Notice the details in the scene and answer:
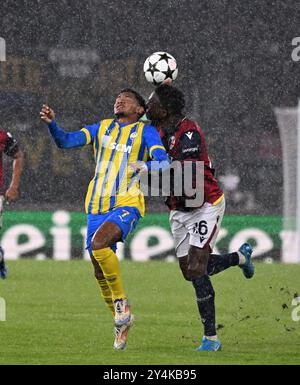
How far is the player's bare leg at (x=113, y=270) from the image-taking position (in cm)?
860

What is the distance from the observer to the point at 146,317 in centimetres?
1117

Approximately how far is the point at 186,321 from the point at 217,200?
2.12 metres

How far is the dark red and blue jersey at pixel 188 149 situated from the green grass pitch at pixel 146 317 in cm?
111

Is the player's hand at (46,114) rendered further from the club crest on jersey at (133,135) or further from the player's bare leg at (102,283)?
the player's bare leg at (102,283)

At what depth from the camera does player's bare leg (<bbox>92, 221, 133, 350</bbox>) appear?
8602mm

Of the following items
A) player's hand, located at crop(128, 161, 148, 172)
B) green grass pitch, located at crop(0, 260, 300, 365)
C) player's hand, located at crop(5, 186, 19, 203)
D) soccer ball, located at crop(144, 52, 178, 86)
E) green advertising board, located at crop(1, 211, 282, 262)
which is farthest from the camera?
green advertising board, located at crop(1, 211, 282, 262)

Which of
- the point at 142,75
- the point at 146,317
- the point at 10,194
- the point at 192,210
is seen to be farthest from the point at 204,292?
the point at 142,75

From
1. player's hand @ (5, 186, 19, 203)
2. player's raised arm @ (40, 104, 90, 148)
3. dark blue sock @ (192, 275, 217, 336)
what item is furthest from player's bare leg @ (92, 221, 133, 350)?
player's hand @ (5, 186, 19, 203)

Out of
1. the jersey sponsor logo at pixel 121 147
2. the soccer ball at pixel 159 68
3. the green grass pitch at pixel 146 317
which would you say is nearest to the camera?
the green grass pitch at pixel 146 317

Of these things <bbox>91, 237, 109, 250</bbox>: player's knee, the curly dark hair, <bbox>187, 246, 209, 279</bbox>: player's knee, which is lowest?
<bbox>187, 246, 209, 279</bbox>: player's knee

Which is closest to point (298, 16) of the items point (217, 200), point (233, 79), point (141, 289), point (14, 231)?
point (233, 79)

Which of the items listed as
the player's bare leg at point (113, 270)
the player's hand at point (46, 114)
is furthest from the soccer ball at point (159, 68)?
the player's bare leg at point (113, 270)

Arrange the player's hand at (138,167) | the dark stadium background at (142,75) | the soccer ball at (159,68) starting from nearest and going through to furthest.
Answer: the player's hand at (138,167), the soccer ball at (159,68), the dark stadium background at (142,75)

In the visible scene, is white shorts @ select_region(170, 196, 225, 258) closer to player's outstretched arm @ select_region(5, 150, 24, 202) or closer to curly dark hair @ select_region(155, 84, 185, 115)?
curly dark hair @ select_region(155, 84, 185, 115)
